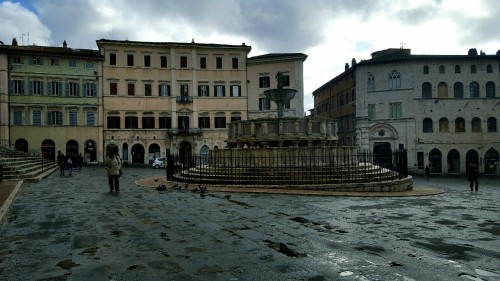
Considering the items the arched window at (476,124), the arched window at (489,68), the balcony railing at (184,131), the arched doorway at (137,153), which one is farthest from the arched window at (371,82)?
the arched doorway at (137,153)

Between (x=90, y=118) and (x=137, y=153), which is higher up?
(x=90, y=118)

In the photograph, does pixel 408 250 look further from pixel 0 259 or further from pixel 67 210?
pixel 67 210

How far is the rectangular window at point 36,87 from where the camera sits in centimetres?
4353

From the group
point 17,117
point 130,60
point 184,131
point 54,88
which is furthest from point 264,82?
point 17,117

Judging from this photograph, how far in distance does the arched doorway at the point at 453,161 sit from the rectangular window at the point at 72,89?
40196 mm

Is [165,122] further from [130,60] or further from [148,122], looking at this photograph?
[130,60]

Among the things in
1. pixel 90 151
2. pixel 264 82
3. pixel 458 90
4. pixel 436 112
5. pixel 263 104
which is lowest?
pixel 90 151

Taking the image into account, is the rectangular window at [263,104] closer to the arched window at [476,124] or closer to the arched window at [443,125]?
the arched window at [443,125]

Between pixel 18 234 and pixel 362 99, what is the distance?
40.8 metres

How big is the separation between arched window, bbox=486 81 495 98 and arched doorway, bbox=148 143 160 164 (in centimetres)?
3569

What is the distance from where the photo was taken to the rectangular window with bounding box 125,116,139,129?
46.4 meters

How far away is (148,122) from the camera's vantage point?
1854 inches

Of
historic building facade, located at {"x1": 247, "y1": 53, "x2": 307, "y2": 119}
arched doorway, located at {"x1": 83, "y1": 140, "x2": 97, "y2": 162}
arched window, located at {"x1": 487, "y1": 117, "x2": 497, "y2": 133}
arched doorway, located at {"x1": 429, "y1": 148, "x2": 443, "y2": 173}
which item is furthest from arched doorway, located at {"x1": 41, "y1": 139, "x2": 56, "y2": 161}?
arched window, located at {"x1": 487, "y1": 117, "x2": 497, "y2": 133}

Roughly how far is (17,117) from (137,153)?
12499mm
